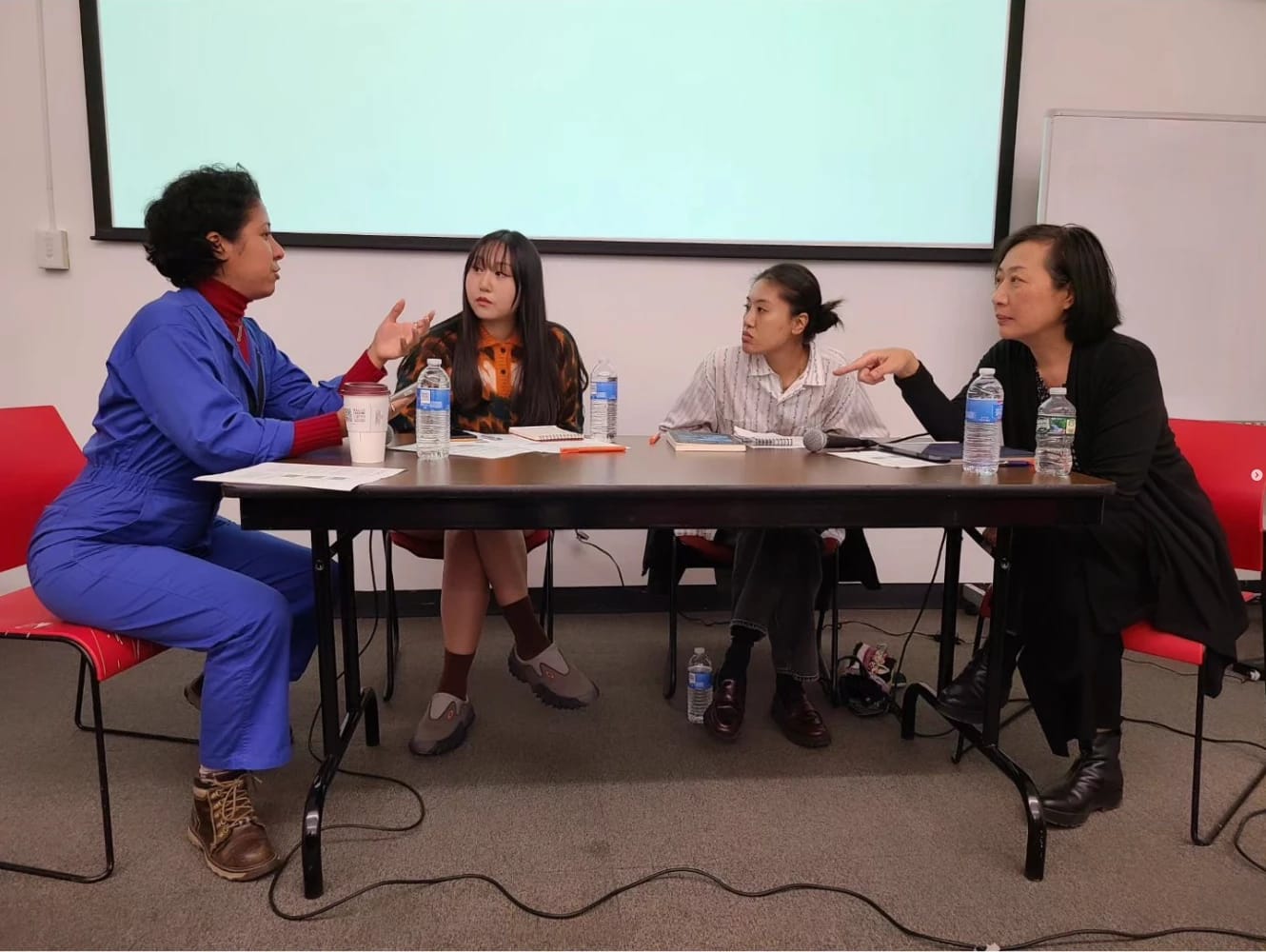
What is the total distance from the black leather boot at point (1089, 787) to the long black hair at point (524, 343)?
1.42 m

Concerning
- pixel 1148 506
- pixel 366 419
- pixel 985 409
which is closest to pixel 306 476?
pixel 366 419

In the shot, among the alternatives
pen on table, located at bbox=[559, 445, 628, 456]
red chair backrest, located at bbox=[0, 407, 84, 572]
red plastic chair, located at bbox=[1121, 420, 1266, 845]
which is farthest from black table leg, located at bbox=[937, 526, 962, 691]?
red chair backrest, located at bbox=[0, 407, 84, 572]

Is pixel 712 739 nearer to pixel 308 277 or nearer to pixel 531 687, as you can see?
pixel 531 687

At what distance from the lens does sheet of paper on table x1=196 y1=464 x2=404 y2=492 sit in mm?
1253

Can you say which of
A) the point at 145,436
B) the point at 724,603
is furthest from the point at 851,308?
the point at 145,436

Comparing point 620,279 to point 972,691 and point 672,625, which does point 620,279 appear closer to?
point 672,625

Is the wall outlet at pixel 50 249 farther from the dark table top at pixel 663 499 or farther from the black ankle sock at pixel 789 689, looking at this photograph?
the black ankle sock at pixel 789 689

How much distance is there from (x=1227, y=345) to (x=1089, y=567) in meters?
1.87

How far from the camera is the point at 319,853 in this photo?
1.43 m

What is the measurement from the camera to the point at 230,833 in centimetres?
146

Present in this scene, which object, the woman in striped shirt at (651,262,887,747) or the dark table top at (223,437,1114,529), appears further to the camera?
the woman in striped shirt at (651,262,887,747)

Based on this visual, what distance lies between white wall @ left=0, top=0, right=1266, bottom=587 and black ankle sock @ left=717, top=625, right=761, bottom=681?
100 centimetres

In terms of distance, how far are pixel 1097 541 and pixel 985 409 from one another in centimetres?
41

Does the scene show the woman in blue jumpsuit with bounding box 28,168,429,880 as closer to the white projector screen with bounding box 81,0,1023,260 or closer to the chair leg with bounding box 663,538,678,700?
the chair leg with bounding box 663,538,678,700
